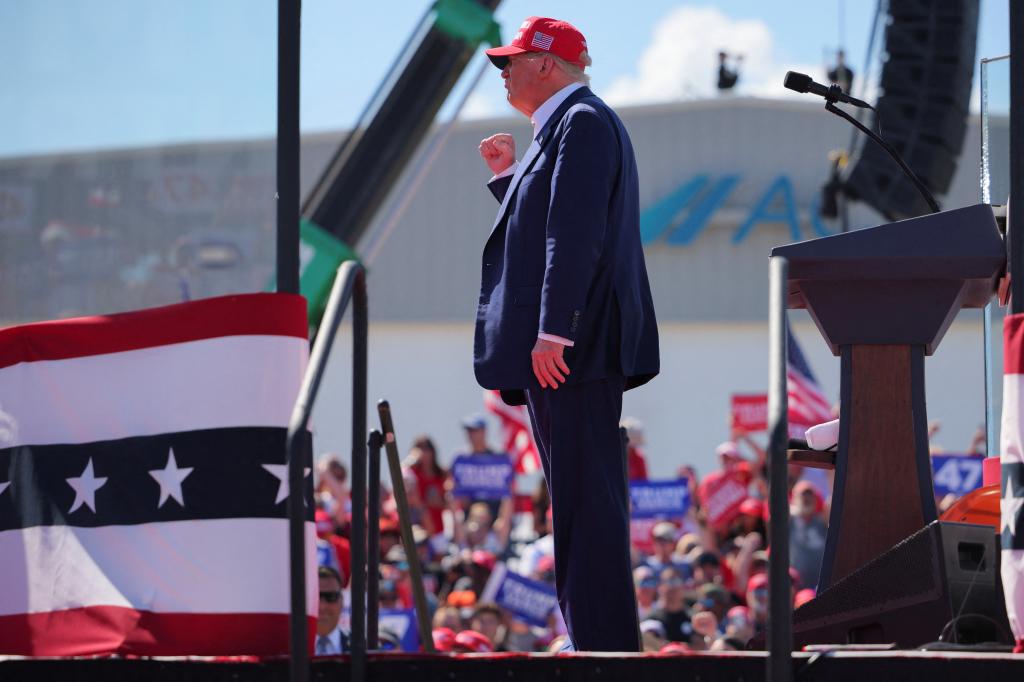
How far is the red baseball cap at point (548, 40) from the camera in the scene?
438 cm

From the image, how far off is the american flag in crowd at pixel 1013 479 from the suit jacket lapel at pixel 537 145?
1413 millimetres

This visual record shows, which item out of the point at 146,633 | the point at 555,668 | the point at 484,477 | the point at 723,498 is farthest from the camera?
the point at 484,477

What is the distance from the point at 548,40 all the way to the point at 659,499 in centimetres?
953

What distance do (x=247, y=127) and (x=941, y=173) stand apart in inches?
455

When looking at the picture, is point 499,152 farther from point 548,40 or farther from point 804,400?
point 804,400

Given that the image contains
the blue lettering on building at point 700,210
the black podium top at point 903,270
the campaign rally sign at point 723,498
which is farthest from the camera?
the blue lettering on building at point 700,210

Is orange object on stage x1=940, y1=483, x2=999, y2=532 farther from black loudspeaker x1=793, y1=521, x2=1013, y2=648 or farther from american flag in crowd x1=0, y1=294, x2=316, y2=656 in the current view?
american flag in crowd x1=0, y1=294, x2=316, y2=656

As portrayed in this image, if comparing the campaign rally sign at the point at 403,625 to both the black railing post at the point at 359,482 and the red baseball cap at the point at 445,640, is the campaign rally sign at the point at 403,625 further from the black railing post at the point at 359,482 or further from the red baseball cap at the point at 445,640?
the black railing post at the point at 359,482

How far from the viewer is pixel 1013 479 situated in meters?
3.34

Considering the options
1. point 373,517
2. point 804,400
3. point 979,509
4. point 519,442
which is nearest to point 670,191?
point 519,442

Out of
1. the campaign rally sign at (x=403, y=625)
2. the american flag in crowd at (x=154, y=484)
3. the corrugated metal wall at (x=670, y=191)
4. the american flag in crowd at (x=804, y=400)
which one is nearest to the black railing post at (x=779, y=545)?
the american flag in crowd at (x=154, y=484)

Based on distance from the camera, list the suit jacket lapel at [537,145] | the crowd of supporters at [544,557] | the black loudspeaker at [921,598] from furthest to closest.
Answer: the crowd of supporters at [544,557] < the suit jacket lapel at [537,145] < the black loudspeaker at [921,598]

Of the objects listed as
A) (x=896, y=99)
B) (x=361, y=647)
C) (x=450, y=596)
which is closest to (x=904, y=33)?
(x=896, y=99)

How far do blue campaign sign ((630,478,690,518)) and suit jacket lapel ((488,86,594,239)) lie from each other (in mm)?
9328
